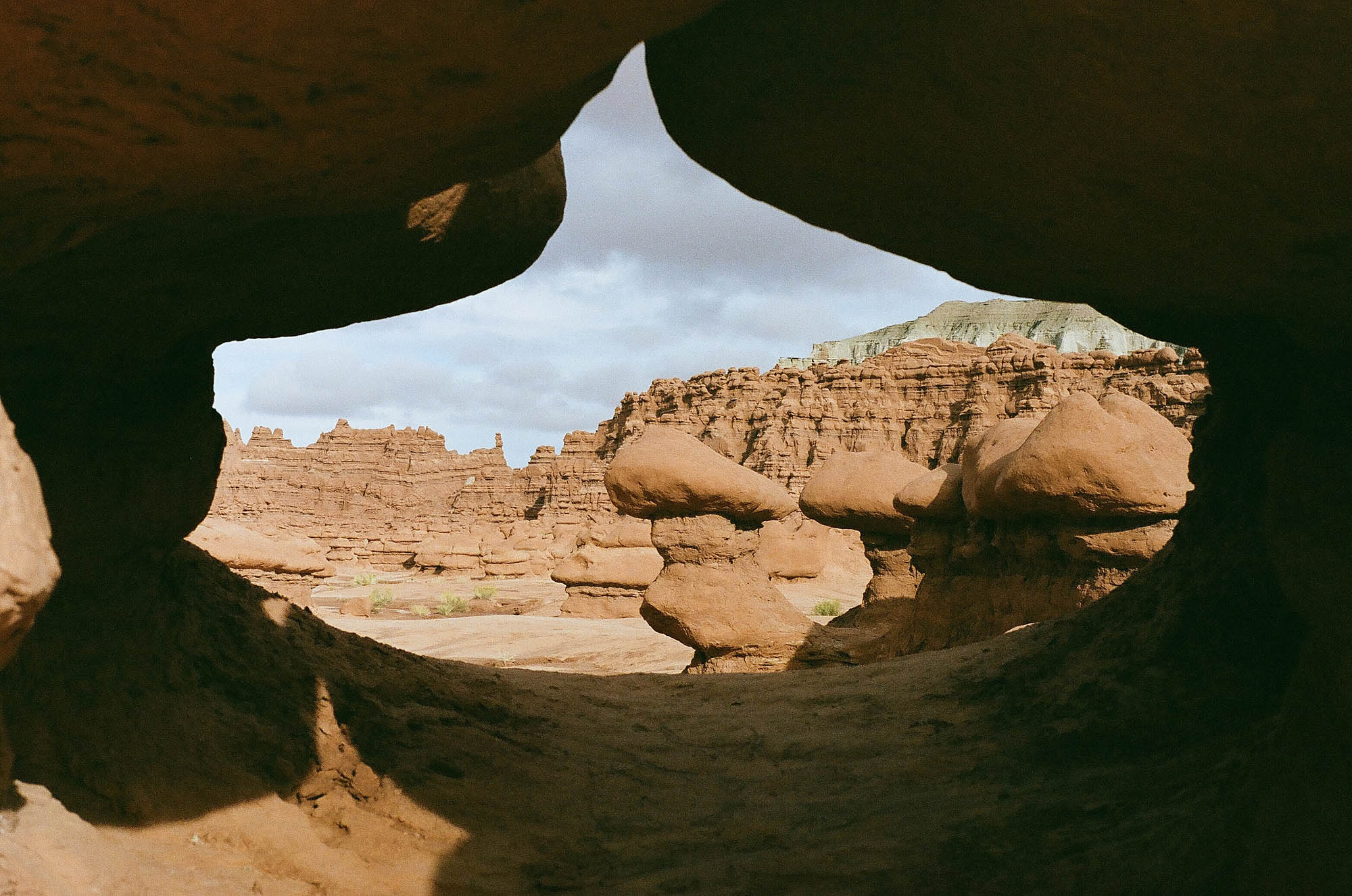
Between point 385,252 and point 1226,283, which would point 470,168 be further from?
point 1226,283

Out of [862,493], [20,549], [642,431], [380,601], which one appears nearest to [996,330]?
[642,431]

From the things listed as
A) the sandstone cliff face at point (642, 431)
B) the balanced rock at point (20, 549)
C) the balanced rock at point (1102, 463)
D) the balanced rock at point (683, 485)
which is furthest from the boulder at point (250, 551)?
the sandstone cliff face at point (642, 431)

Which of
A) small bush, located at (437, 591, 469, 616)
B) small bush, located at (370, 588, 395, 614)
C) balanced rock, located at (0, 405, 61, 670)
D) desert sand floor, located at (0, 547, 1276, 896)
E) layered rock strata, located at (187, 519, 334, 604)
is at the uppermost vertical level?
balanced rock, located at (0, 405, 61, 670)

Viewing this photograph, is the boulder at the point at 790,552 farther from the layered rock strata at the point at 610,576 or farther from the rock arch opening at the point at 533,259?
the rock arch opening at the point at 533,259

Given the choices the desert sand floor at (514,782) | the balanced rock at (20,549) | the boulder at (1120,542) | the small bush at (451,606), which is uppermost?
the boulder at (1120,542)

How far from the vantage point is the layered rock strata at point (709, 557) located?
831 centimetres

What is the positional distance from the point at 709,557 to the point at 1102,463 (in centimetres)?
357

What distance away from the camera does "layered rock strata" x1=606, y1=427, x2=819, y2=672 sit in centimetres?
831

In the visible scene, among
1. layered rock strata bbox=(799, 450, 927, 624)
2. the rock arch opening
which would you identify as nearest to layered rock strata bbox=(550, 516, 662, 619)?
layered rock strata bbox=(799, 450, 927, 624)

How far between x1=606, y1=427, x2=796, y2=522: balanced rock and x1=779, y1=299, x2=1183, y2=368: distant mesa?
6193 centimetres

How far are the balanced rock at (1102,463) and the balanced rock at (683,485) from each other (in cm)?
242

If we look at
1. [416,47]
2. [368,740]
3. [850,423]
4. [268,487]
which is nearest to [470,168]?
[416,47]

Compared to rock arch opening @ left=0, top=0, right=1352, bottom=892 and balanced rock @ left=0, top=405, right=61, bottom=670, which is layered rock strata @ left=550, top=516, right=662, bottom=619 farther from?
balanced rock @ left=0, top=405, right=61, bottom=670

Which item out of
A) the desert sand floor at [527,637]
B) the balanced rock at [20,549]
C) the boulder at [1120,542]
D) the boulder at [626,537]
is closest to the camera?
the balanced rock at [20,549]
